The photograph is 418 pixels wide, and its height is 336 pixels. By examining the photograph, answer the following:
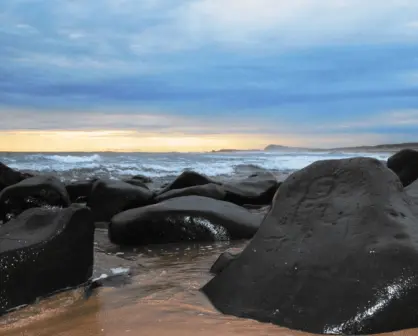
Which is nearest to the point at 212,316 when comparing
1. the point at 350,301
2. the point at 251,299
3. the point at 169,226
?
the point at 251,299

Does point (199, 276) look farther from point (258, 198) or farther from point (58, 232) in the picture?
point (258, 198)

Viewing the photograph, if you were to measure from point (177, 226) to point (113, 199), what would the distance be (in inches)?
76.1

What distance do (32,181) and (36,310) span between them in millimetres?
4192

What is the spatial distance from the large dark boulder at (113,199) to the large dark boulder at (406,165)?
3212mm

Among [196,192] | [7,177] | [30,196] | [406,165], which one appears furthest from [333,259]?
[7,177]

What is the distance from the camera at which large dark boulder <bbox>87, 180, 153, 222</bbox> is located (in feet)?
20.4

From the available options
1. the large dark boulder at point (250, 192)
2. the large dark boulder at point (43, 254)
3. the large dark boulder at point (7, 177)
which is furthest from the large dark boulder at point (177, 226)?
the large dark boulder at point (7, 177)

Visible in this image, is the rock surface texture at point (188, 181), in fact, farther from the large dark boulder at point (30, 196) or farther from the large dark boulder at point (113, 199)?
the large dark boulder at point (30, 196)

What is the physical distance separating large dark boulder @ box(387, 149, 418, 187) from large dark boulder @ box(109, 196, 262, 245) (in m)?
2.84

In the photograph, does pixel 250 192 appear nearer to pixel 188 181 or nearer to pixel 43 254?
pixel 188 181

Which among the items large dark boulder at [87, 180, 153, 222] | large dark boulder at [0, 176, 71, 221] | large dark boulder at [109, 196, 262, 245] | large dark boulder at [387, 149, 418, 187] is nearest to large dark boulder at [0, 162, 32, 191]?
large dark boulder at [0, 176, 71, 221]

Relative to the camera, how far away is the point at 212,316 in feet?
8.04

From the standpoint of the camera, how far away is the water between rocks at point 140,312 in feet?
7.44

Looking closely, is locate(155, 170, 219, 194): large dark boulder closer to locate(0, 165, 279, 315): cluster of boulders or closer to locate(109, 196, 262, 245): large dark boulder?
locate(0, 165, 279, 315): cluster of boulders
